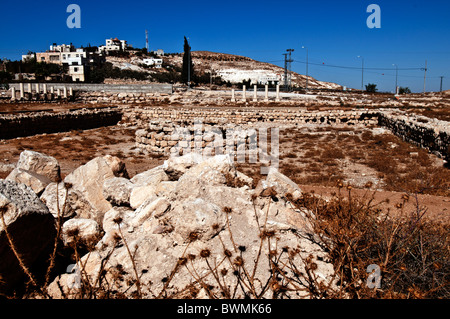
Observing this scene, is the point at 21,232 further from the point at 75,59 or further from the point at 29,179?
the point at 75,59

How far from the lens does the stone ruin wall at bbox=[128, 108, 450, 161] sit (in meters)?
13.7

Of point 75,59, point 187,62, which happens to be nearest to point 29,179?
point 187,62

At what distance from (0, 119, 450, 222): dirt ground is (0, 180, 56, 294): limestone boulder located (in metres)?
4.63

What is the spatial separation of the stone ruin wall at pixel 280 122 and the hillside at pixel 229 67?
58.2m

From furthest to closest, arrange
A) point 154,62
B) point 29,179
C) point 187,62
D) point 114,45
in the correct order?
point 114,45 < point 154,62 < point 187,62 < point 29,179

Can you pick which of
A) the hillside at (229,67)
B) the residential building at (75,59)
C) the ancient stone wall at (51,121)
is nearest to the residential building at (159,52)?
the hillside at (229,67)

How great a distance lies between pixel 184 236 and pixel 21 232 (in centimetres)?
173

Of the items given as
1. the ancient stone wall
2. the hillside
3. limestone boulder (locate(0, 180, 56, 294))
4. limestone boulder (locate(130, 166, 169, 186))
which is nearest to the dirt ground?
the ancient stone wall

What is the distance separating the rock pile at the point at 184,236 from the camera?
2982 mm

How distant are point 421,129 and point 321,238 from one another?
13778 mm

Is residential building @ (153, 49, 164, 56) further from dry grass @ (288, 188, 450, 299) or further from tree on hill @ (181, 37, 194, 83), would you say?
dry grass @ (288, 188, 450, 299)

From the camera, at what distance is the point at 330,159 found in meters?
12.6

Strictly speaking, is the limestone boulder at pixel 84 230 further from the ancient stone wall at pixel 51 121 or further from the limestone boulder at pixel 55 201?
the ancient stone wall at pixel 51 121
